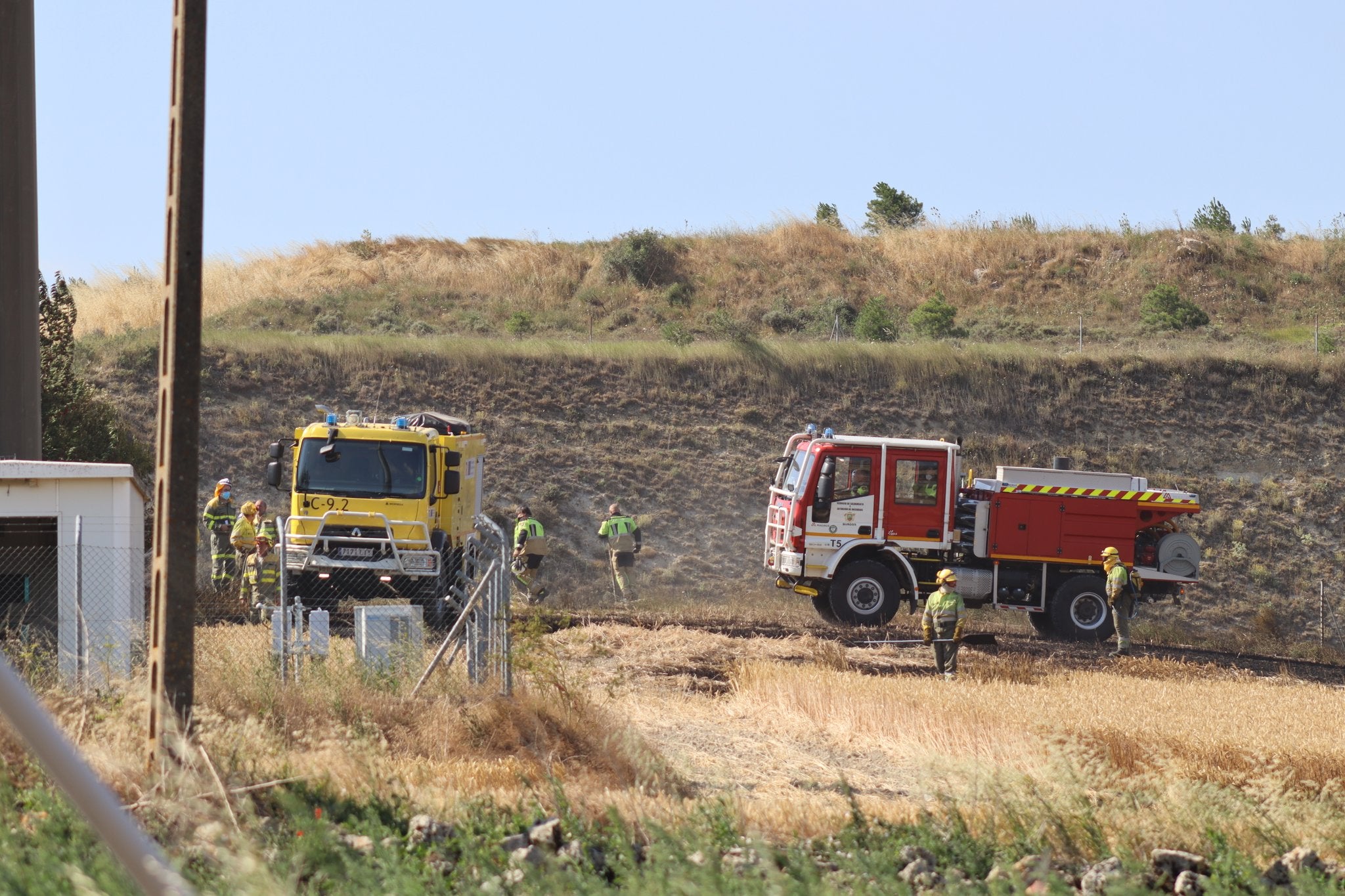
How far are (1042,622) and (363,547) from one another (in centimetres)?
1040

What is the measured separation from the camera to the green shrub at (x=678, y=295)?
4355cm

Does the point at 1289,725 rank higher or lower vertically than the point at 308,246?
lower

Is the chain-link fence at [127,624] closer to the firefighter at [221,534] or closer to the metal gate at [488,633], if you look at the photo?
the metal gate at [488,633]

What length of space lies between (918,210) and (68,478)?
143ft

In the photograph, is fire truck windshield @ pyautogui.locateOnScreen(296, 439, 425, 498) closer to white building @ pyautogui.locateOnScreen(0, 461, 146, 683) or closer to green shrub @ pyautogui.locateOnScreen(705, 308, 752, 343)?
white building @ pyautogui.locateOnScreen(0, 461, 146, 683)

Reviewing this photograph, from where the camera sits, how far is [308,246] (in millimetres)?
48031

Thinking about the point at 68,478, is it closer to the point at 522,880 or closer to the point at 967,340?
the point at 522,880

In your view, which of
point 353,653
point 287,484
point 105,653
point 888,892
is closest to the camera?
point 888,892

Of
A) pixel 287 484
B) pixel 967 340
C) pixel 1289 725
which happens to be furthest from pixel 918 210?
pixel 1289 725

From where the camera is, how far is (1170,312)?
136ft

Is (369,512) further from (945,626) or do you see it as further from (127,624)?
(945,626)

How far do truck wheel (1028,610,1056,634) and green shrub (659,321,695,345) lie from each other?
50.3 ft

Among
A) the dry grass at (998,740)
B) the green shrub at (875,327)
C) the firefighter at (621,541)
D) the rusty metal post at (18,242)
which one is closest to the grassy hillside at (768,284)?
the green shrub at (875,327)

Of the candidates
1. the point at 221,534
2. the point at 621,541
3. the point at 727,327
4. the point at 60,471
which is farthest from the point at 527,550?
the point at 727,327
